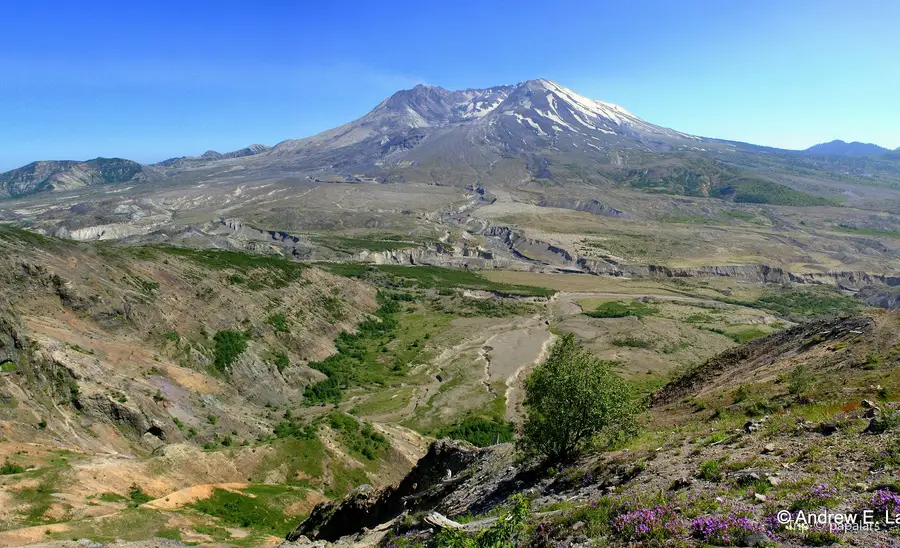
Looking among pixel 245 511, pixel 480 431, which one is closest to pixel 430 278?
pixel 480 431

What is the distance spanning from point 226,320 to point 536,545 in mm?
50074

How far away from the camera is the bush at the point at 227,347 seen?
47.2 m

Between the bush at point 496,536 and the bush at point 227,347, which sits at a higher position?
the bush at point 496,536

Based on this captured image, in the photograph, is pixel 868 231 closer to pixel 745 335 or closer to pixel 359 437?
pixel 745 335

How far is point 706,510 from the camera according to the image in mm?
10055

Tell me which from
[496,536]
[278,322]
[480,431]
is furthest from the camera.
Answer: [278,322]

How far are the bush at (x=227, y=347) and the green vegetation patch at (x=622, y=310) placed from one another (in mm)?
58523

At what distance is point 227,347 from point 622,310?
2692 inches

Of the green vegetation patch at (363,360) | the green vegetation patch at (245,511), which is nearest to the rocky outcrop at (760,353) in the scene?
the green vegetation patch at (245,511)

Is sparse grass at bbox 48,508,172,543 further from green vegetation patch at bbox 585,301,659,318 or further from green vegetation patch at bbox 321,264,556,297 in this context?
green vegetation patch at bbox 321,264,556,297

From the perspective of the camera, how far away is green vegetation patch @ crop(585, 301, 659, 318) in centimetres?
9044

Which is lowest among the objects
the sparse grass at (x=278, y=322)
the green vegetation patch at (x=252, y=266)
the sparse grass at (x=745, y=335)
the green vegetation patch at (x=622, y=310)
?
the sparse grass at (x=745, y=335)

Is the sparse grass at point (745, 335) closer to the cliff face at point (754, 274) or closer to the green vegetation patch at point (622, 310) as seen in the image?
the green vegetation patch at point (622, 310)

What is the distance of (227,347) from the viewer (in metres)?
49.5
